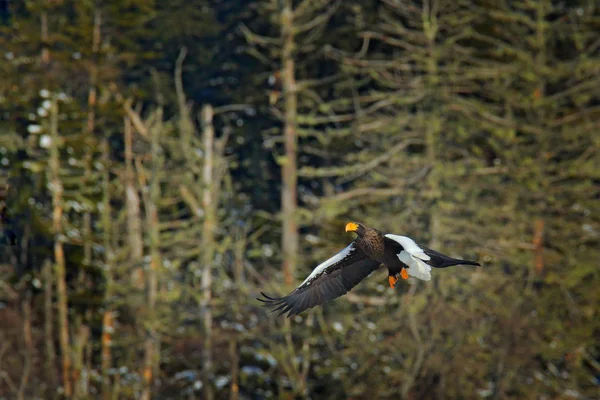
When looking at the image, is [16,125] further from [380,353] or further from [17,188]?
[380,353]

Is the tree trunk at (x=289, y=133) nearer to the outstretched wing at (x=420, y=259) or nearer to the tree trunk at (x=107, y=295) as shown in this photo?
the tree trunk at (x=107, y=295)

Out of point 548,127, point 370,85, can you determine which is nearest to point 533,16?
point 548,127

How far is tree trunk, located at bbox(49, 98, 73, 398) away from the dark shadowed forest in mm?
56

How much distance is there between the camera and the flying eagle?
37.1 feet

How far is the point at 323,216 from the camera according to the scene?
27172 mm

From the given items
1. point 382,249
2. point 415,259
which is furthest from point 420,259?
point 382,249

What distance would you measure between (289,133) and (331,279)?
59.8 feet

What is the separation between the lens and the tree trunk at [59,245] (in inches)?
1120

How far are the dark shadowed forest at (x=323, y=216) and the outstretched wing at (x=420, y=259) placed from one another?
12.5 metres

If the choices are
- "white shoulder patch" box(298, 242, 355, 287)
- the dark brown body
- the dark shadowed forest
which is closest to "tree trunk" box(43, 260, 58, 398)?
the dark shadowed forest

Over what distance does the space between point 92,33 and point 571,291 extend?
45.8 feet

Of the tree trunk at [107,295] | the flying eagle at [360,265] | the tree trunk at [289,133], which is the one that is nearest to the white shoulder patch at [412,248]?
the flying eagle at [360,265]

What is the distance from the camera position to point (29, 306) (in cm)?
2994

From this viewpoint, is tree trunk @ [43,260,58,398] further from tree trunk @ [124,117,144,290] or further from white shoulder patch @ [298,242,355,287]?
white shoulder patch @ [298,242,355,287]
